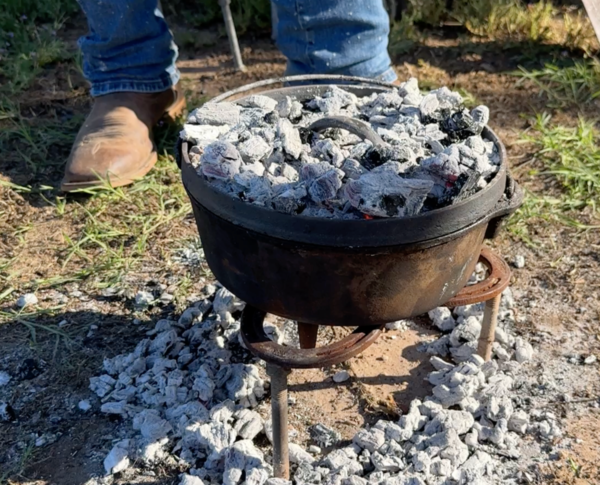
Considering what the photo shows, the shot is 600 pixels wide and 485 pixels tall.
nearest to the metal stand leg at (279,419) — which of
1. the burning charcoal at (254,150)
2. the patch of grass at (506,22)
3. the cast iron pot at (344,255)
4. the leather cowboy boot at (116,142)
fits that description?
the cast iron pot at (344,255)

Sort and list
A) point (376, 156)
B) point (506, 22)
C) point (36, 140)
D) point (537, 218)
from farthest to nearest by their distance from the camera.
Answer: point (506, 22) → point (36, 140) → point (537, 218) → point (376, 156)

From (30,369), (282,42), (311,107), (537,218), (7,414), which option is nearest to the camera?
(311,107)

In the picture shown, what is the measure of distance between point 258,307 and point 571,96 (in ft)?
8.73

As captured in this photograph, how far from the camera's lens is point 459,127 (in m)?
1.88

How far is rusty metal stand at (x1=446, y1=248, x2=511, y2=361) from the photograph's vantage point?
1969mm

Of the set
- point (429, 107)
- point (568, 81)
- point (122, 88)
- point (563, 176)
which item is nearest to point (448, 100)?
point (429, 107)

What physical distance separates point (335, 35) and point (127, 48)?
1.03 m

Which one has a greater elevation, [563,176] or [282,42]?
[282,42]

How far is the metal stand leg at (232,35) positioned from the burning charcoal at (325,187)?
2.49 meters

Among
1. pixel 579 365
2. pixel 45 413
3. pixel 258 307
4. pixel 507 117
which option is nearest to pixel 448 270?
pixel 258 307

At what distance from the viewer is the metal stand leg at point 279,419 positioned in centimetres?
178

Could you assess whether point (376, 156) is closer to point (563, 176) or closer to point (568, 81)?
point (563, 176)

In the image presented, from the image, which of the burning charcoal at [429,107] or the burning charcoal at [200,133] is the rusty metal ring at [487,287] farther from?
the burning charcoal at [200,133]

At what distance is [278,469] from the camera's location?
6.27ft
